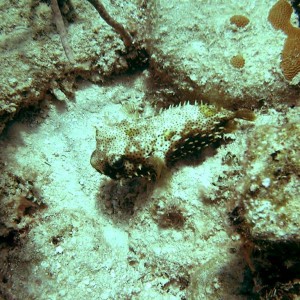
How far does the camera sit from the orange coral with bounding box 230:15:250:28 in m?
3.89

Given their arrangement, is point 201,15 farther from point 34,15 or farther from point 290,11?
point 34,15

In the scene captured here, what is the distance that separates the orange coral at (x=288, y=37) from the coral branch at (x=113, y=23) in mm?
2074

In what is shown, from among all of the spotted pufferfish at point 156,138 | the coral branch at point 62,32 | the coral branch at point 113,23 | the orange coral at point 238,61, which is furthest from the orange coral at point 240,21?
the coral branch at point 62,32

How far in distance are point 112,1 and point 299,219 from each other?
4.15 metres

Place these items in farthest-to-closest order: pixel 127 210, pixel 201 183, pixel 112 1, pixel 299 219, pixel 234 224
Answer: pixel 112 1 < pixel 127 210 < pixel 201 183 < pixel 234 224 < pixel 299 219

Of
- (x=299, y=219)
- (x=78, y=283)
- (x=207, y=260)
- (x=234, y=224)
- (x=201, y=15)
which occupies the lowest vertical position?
(x=78, y=283)

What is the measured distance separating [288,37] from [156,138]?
7.22 feet

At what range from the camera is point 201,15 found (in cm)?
414

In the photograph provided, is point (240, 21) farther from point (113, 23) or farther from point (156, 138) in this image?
point (156, 138)

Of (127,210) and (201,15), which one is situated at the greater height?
(201,15)

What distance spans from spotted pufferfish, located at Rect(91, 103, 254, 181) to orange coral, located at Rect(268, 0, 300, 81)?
0.74 metres

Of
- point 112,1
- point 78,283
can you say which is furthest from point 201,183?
point 112,1

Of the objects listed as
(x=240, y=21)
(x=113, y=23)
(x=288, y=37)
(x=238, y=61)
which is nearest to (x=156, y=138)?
(x=238, y=61)

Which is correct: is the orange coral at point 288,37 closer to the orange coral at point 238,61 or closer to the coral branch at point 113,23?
the orange coral at point 238,61
